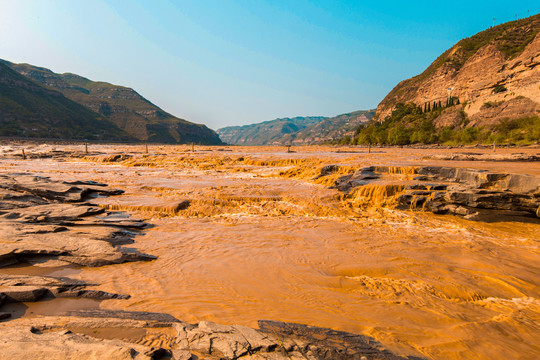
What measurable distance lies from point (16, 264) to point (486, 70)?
102 metres

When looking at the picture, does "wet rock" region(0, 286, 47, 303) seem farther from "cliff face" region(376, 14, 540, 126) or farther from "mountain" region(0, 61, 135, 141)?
"mountain" region(0, 61, 135, 141)

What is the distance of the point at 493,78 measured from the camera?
228 feet

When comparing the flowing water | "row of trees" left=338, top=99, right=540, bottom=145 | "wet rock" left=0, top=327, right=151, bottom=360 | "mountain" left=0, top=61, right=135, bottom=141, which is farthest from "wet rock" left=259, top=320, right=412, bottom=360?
"mountain" left=0, top=61, right=135, bottom=141

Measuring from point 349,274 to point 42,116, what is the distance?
379 ft

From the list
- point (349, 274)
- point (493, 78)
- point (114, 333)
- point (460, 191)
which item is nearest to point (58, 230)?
point (114, 333)

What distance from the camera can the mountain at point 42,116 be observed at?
76312 mm

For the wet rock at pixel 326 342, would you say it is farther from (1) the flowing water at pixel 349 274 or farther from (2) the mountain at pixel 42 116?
(2) the mountain at pixel 42 116

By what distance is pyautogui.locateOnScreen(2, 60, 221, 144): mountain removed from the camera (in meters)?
137

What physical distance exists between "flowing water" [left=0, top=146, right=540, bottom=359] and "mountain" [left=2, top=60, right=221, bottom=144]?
13142 cm

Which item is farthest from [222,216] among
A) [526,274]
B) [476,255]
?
[526,274]

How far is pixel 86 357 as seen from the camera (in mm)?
2418

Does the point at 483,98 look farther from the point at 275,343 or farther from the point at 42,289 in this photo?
the point at 42,289

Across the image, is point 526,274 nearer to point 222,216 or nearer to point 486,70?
point 222,216

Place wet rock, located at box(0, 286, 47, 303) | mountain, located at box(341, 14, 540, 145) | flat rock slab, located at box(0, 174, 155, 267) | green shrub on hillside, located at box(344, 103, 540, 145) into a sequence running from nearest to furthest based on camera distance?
1. wet rock, located at box(0, 286, 47, 303)
2. flat rock slab, located at box(0, 174, 155, 267)
3. green shrub on hillside, located at box(344, 103, 540, 145)
4. mountain, located at box(341, 14, 540, 145)
